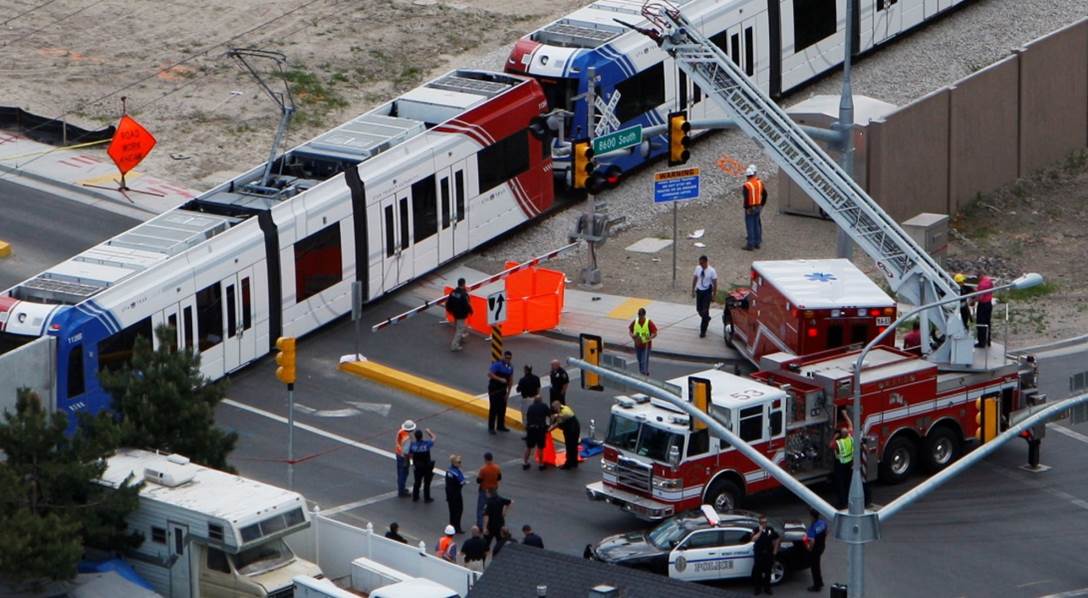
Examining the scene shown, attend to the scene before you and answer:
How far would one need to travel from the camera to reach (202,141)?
Result: 5134 centimetres

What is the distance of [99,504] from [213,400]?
2.92 metres

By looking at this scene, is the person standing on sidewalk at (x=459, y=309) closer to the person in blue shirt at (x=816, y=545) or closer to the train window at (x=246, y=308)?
the train window at (x=246, y=308)

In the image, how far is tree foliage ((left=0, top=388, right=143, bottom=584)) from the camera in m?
29.0

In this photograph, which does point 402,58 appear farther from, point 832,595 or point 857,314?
point 832,595

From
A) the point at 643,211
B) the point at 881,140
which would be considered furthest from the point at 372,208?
the point at 881,140

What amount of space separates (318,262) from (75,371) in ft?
21.5

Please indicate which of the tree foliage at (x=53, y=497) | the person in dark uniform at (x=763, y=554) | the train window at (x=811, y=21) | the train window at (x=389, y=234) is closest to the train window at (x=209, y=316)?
the train window at (x=389, y=234)

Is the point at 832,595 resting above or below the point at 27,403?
below

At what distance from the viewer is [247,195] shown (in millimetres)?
40312

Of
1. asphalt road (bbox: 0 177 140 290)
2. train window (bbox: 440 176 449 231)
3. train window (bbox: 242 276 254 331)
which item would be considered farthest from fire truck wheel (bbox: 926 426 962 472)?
asphalt road (bbox: 0 177 140 290)

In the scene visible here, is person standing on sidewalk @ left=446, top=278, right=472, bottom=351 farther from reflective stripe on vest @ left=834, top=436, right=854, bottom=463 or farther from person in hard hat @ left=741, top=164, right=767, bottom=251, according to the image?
reflective stripe on vest @ left=834, top=436, right=854, bottom=463

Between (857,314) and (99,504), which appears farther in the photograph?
(857,314)

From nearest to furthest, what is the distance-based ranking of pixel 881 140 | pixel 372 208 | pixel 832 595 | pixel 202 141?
1. pixel 832 595
2. pixel 372 208
3. pixel 881 140
4. pixel 202 141

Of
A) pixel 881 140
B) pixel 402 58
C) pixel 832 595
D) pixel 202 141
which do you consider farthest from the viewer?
pixel 402 58
